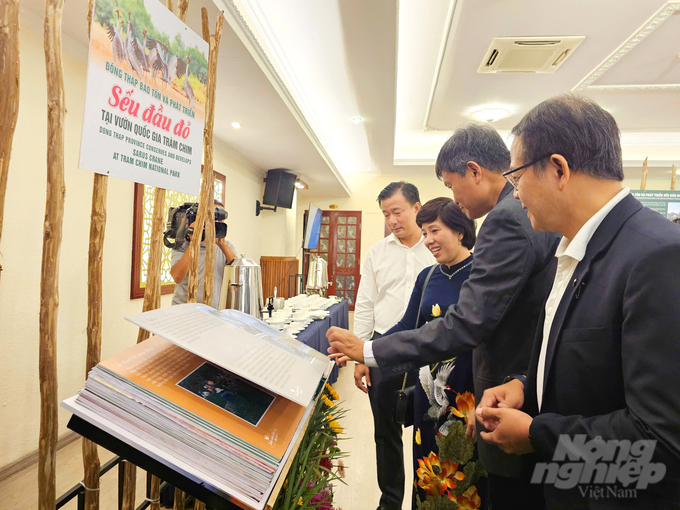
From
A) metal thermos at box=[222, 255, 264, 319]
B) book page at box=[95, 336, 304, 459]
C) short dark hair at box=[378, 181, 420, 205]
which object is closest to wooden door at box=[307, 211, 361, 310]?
short dark hair at box=[378, 181, 420, 205]

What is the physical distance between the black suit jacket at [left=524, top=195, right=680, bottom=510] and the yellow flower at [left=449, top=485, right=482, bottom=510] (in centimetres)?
51

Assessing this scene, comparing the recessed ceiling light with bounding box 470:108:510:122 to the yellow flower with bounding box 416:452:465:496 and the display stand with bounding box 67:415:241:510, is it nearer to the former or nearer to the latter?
the yellow flower with bounding box 416:452:465:496

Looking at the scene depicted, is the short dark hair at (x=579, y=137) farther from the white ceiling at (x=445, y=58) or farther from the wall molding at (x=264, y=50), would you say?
the white ceiling at (x=445, y=58)

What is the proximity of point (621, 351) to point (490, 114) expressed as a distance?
490 cm

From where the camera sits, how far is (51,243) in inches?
28.2

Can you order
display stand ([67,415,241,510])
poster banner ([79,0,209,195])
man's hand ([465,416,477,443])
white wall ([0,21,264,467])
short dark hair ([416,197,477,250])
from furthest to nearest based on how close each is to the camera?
white wall ([0,21,264,467])
short dark hair ([416,197,477,250])
man's hand ([465,416,477,443])
poster banner ([79,0,209,195])
display stand ([67,415,241,510])

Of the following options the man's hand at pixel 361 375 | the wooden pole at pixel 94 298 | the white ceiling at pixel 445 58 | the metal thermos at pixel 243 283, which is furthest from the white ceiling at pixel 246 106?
the man's hand at pixel 361 375

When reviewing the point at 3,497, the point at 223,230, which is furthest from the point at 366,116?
the point at 3,497

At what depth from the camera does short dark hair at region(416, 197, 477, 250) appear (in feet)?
5.37

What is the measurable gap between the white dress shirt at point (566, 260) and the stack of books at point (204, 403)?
48 centimetres

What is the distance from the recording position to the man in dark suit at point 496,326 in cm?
98

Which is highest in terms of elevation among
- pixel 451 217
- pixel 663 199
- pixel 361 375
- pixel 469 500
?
pixel 663 199

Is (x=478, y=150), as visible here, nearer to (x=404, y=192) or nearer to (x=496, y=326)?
(x=496, y=326)

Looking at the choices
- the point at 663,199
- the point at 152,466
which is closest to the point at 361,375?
the point at 152,466
